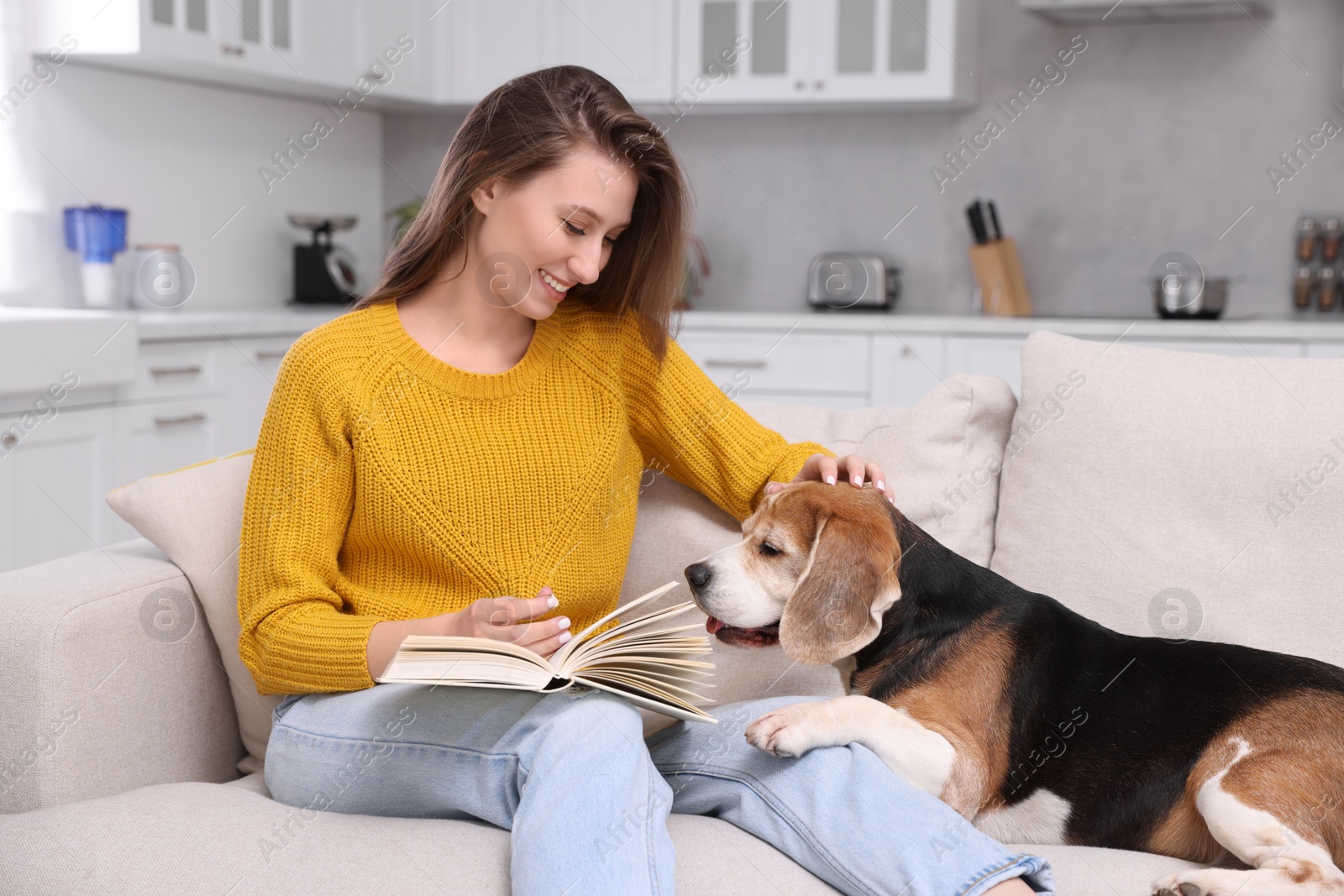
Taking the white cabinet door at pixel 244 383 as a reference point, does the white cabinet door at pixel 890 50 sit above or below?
above

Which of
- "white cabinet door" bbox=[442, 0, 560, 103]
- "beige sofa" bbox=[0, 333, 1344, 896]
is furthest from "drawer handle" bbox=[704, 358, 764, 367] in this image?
"beige sofa" bbox=[0, 333, 1344, 896]

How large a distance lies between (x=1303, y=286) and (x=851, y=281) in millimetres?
1456

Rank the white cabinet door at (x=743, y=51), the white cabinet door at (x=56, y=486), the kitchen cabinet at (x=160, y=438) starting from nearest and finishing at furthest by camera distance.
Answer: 1. the white cabinet door at (x=56, y=486)
2. the kitchen cabinet at (x=160, y=438)
3. the white cabinet door at (x=743, y=51)

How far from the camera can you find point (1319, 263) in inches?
156

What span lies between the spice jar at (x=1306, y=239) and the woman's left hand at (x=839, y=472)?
9.64ft

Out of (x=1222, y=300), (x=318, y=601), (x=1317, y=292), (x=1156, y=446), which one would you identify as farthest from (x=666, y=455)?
(x=1317, y=292)

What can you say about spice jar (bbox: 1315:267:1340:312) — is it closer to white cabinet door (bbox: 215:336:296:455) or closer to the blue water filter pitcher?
white cabinet door (bbox: 215:336:296:455)

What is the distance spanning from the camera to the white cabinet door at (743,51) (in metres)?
4.05

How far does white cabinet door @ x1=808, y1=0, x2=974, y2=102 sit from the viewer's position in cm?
393

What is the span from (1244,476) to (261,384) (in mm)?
2865

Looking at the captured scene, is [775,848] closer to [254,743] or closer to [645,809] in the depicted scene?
[645,809]

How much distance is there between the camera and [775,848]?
1336 mm

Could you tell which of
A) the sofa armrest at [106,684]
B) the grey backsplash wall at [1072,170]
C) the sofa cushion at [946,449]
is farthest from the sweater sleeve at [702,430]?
the grey backsplash wall at [1072,170]

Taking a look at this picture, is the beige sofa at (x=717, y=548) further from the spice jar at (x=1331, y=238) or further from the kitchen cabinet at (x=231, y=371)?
the spice jar at (x=1331, y=238)
